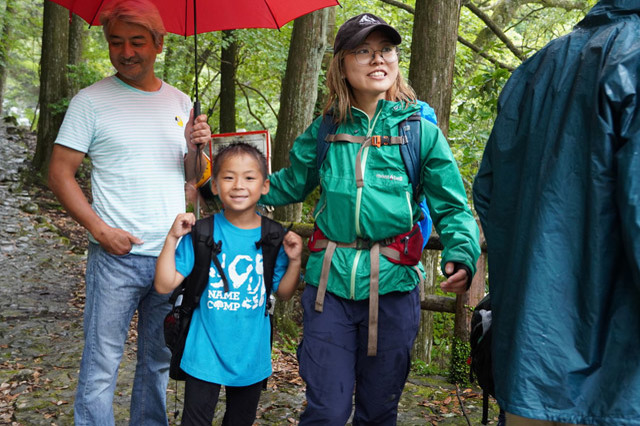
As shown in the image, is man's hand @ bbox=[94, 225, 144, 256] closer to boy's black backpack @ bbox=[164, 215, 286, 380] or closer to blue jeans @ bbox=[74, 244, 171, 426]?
blue jeans @ bbox=[74, 244, 171, 426]

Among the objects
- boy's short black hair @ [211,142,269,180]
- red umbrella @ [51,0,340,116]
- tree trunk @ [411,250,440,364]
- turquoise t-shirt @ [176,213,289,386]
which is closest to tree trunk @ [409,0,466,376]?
tree trunk @ [411,250,440,364]

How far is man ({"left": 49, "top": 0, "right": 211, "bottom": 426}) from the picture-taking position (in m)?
3.07

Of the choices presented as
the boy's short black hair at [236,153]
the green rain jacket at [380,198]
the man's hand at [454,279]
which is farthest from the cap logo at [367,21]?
the man's hand at [454,279]

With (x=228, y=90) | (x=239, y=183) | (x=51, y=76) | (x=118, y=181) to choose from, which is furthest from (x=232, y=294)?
(x=51, y=76)

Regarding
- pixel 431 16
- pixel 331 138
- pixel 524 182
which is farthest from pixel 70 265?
pixel 524 182

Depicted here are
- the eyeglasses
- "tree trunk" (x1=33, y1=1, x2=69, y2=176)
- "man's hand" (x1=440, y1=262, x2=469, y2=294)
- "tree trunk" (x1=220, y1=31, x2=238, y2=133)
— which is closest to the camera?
"man's hand" (x1=440, y1=262, x2=469, y2=294)

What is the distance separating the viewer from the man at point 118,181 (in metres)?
3.07

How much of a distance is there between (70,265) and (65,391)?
188 inches

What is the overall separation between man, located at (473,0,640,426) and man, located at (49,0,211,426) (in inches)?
71.4

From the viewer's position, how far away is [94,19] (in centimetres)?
371

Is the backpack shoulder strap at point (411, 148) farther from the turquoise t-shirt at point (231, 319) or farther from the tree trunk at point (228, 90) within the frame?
the tree trunk at point (228, 90)

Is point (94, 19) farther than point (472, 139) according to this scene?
No

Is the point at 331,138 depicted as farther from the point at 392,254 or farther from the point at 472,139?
the point at 472,139

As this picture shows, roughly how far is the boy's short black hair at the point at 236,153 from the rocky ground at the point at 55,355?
165cm
